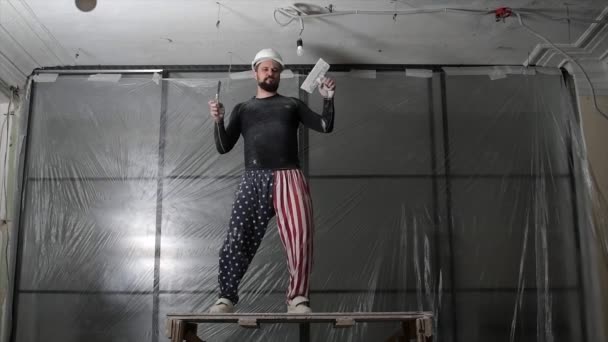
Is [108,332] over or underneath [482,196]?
underneath

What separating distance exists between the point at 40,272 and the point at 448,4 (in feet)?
9.90

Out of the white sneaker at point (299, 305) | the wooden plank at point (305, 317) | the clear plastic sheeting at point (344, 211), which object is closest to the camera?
the wooden plank at point (305, 317)

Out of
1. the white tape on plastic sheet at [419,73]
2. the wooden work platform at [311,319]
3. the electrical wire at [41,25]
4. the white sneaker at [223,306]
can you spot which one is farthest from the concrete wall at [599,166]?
the electrical wire at [41,25]

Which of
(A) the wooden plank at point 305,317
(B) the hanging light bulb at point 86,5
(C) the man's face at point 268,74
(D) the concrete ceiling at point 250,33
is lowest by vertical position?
(A) the wooden plank at point 305,317

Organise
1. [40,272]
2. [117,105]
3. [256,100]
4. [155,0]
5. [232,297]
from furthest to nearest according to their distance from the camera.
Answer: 1. [117,105]
2. [40,272]
3. [155,0]
4. [256,100]
5. [232,297]

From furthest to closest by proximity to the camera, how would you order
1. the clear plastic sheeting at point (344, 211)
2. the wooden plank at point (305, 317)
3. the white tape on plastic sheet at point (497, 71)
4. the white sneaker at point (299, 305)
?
the white tape on plastic sheet at point (497, 71)
the clear plastic sheeting at point (344, 211)
the white sneaker at point (299, 305)
the wooden plank at point (305, 317)

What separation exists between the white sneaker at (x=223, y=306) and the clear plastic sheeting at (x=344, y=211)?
99 cm

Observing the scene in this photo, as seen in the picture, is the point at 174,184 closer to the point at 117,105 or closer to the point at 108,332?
the point at 117,105

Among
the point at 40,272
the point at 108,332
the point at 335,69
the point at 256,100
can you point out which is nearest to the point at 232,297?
the point at 256,100

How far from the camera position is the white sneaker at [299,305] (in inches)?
102

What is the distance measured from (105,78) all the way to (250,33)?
1.09m

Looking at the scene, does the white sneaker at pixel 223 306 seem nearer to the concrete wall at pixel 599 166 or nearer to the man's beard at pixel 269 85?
the man's beard at pixel 269 85

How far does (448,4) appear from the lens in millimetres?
3566

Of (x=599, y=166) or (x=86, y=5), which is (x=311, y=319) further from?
(x=599, y=166)
